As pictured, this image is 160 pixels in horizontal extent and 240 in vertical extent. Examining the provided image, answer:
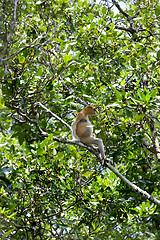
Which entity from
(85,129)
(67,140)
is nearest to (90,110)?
(85,129)

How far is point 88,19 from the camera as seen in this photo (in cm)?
504

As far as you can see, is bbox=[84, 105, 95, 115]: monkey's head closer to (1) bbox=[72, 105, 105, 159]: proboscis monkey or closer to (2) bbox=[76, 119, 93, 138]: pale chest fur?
(1) bbox=[72, 105, 105, 159]: proboscis monkey

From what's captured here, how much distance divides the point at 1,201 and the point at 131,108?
1.97 m

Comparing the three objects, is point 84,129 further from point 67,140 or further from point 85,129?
point 67,140

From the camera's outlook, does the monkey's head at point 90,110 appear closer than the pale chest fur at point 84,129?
Yes

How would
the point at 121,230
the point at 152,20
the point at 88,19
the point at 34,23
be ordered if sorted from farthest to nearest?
1. the point at 152,20
2. the point at 88,19
3. the point at 34,23
4. the point at 121,230

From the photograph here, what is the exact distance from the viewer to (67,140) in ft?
12.6

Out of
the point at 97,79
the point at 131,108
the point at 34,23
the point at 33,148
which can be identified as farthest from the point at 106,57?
the point at 33,148

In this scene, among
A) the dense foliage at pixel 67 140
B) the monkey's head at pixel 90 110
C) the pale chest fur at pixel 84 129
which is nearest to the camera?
the dense foliage at pixel 67 140

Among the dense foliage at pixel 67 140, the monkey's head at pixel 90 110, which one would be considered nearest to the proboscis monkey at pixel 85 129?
the monkey's head at pixel 90 110

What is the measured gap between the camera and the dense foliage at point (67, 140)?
12.4 feet

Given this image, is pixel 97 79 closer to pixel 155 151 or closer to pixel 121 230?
pixel 155 151

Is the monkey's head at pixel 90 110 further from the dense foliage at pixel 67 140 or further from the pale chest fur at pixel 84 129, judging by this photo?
the pale chest fur at pixel 84 129

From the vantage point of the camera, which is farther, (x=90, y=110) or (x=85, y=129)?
(x=85, y=129)
